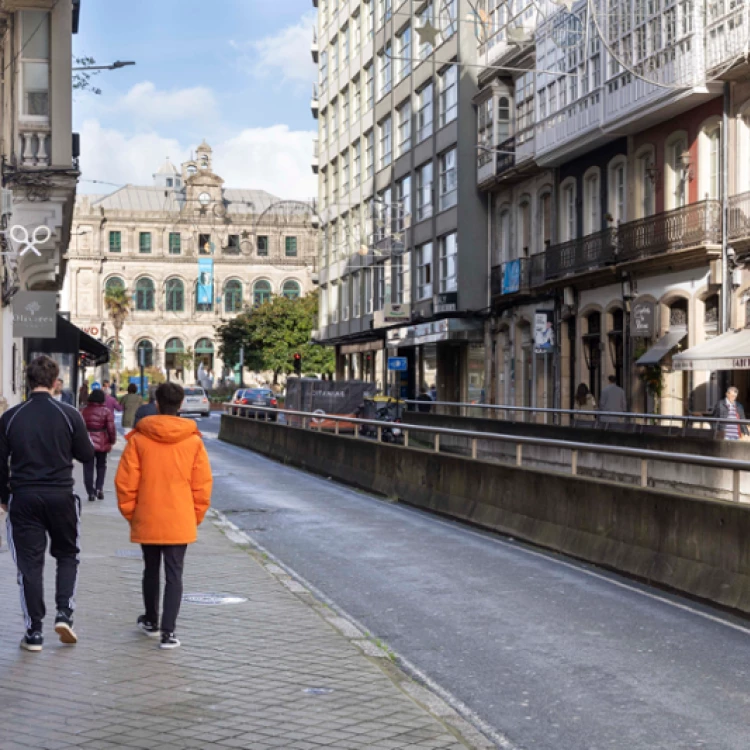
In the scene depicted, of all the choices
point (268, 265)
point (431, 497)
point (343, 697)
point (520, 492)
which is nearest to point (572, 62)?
point (431, 497)

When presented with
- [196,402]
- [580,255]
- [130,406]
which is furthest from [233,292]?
[130,406]

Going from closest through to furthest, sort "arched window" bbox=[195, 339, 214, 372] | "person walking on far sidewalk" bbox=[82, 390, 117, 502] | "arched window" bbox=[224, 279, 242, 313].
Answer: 1. "person walking on far sidewalk" bbox=[82, 390, 117, 502]
2. "arched window" bbox=[195, 339, 214, 372]
3. "arched window" bbox=[224, 279, 242, 313]

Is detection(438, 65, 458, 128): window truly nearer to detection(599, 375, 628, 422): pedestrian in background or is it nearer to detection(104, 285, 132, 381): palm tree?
detection(599, 375, 628, 422): pedestrian in background

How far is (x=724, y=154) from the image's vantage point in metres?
31.6

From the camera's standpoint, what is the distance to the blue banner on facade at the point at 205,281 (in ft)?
402

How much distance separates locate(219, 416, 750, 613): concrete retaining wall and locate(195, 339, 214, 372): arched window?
104287 millimetres

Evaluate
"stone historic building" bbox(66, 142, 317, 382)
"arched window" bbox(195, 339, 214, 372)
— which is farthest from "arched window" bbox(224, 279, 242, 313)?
"arched window" bbox(195, 339, 214, 372)

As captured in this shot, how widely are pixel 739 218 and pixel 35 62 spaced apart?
52.0 feet

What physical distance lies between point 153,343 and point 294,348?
1267 inches

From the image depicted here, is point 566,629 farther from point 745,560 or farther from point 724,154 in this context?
point 724,154

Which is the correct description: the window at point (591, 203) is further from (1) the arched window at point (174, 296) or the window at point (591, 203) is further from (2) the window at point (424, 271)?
(1) the arched window at point (174, 296)

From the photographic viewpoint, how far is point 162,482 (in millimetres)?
8375

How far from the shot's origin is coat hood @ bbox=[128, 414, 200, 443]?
8.40 meters

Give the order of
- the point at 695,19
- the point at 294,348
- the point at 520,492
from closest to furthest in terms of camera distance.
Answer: the point at 520,492 → the point at 695,19 → the point at 294,348
